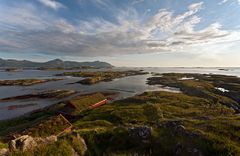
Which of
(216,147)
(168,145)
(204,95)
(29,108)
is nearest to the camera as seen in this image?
(216,147)

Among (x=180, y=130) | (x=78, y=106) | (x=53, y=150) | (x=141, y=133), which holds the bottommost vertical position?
(x=78, y=106)

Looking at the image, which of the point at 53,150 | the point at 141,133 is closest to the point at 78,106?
the point at 141,133

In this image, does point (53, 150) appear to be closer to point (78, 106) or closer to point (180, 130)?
point (180, 130)

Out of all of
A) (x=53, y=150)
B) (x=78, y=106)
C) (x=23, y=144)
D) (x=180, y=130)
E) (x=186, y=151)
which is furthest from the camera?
(x=78, y=106)

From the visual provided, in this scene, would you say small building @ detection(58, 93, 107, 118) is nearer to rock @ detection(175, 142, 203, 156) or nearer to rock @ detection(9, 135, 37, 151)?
rock @ detection(9, 135, 37, 151)

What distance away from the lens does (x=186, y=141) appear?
38.4ft

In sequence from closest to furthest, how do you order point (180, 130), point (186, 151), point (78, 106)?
1. point (186, 151)
2. point (180, 130)
3. point (78, 106)

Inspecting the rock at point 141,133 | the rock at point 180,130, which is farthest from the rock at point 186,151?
the rock at point 141,133

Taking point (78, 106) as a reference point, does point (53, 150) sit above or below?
above

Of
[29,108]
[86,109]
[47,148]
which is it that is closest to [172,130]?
[47,148]

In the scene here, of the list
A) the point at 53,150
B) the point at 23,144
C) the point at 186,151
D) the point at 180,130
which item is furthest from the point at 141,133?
the point at 23,144

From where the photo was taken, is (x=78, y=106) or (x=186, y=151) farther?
(x=78, y=106)

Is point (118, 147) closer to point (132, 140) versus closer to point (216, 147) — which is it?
point (132, 140)

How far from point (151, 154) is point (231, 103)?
63.1m
